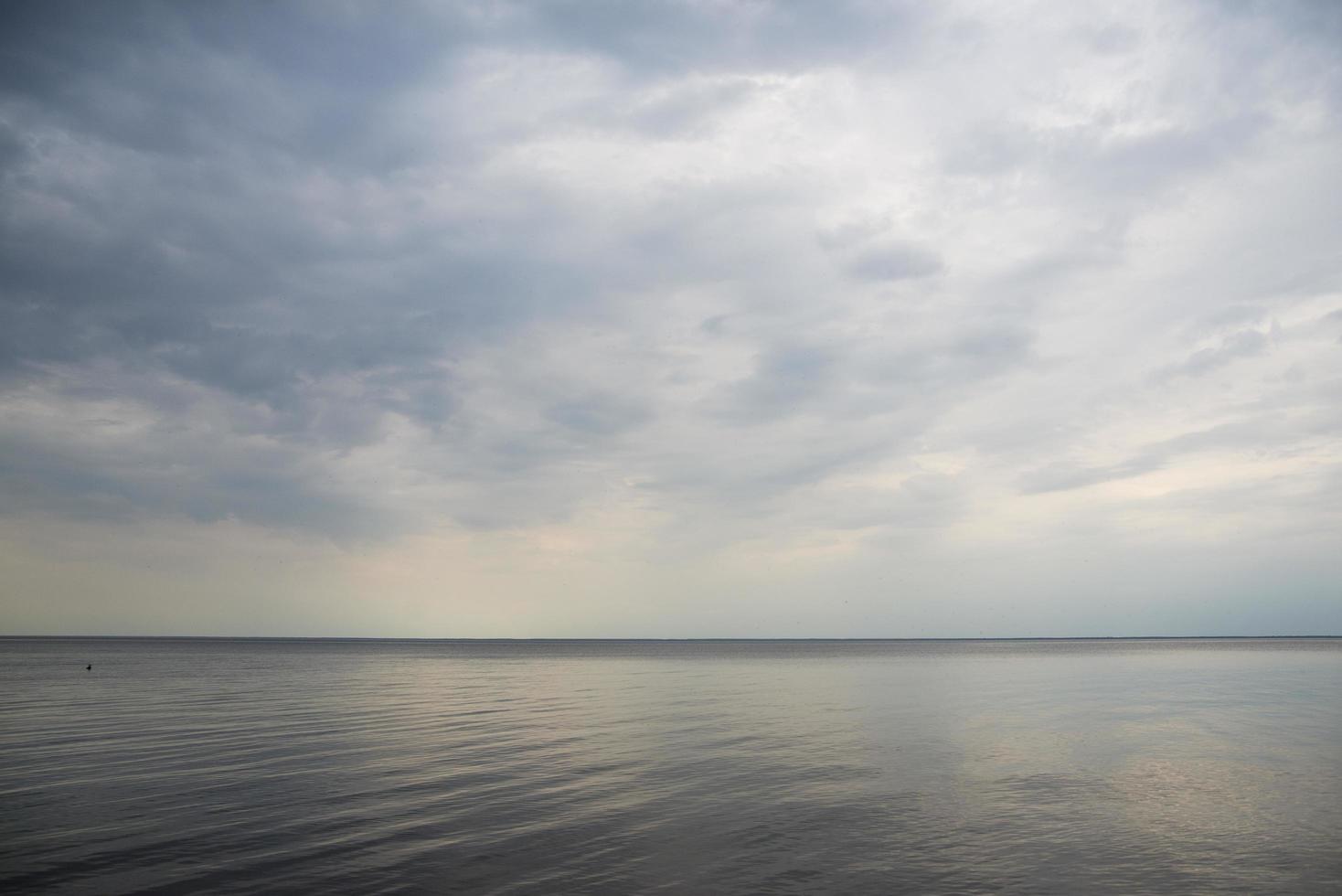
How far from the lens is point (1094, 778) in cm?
2397

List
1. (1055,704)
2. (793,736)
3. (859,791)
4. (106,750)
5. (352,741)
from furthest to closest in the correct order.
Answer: (1055,704) < (793,736) < (352,741) < (106,750) < (859,791)

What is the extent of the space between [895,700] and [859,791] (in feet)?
102

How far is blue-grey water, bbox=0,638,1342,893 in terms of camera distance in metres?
14.5

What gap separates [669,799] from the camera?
2089 cm

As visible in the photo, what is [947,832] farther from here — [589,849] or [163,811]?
[163,811]

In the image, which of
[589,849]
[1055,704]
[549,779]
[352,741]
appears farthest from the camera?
[1055,704]

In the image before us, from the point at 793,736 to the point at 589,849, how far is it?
62.3 ft

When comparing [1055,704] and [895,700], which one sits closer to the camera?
[1055,704]

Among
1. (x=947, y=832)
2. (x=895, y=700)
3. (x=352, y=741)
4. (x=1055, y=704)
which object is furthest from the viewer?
(x=895, y=700)

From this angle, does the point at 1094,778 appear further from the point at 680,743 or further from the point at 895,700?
the point at 895,700

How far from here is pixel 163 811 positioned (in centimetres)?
1898

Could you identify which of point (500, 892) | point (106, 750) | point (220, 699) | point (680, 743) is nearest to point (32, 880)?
point (500, 892)

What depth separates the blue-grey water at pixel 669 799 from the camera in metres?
14.5

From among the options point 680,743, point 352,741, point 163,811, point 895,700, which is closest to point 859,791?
point 680,743
